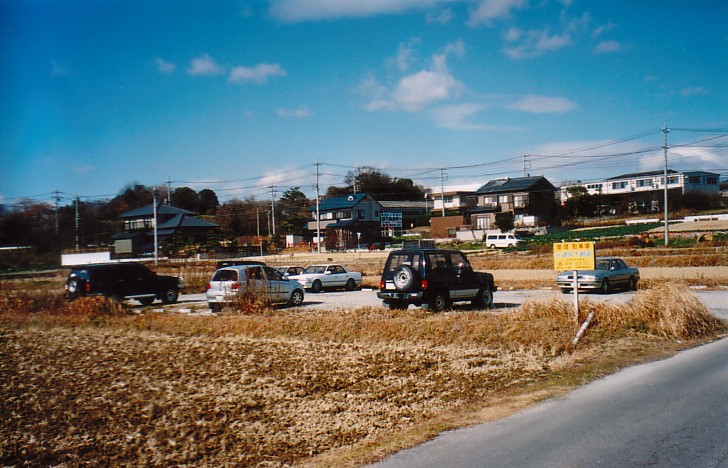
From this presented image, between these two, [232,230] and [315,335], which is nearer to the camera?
[315,335]

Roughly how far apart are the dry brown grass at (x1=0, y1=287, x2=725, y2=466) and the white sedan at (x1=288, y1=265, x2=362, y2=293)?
1345cm

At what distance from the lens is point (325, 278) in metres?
31.1

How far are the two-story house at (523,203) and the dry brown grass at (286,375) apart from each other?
64994 mm

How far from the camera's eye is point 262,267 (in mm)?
21297

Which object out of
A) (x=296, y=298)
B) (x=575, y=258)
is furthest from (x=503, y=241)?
(x=575, y=258)

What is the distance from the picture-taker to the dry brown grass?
6918mm

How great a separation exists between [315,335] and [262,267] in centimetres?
767

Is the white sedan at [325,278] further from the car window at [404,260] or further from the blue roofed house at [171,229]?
the car window at [404,260]

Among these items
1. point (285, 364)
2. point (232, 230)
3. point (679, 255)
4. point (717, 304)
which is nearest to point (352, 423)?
point (285, 364)

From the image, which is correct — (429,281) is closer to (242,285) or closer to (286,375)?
(242,285)

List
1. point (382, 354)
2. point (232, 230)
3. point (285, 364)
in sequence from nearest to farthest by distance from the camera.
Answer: point (285, 364) → point (382, 354) → point (232, 230)

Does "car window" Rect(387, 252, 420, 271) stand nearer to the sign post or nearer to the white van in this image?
the sign post

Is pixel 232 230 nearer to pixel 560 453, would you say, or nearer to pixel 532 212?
pixel 532 212

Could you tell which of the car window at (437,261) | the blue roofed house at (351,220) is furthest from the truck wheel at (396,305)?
the blue roofed house at (351,220)
